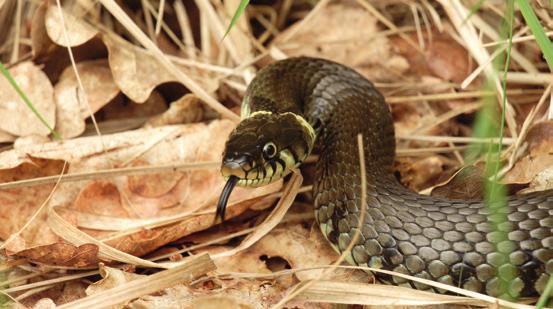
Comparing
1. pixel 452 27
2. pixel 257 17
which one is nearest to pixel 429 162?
pixel 452 27

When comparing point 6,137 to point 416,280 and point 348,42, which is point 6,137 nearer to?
point 348,42

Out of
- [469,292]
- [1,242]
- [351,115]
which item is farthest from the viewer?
[351,115]

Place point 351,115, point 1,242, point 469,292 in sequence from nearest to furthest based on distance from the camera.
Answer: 1. point 469,292
2. point 1,242
3. point 351,115

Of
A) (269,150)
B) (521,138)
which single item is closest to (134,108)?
(269,150)

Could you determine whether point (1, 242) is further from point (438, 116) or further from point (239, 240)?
point (438, 116)

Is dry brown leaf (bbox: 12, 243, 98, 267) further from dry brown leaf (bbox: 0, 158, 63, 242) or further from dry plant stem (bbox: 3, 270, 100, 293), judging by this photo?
dry brown leaf (bbox: 0, 158, 63, 242)

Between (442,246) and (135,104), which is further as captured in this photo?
(135,104)
